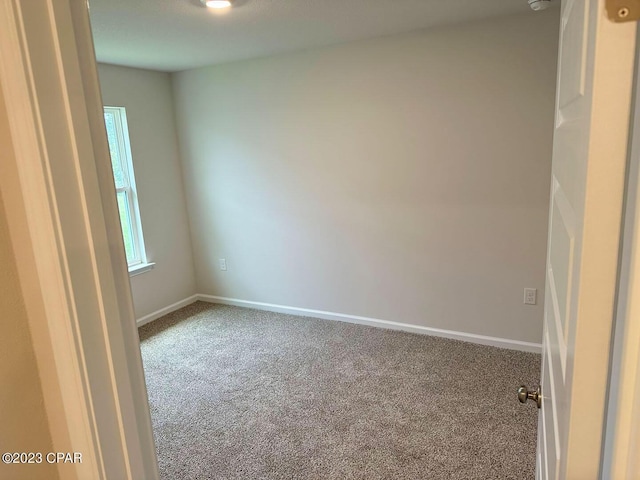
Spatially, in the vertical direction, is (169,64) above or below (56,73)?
above

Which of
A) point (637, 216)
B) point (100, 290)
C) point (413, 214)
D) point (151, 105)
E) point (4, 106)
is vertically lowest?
point (413, 214)

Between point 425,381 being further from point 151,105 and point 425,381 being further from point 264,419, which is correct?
point 151,105

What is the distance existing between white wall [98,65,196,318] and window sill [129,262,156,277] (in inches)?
1.8

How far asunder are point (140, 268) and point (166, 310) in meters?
0.56

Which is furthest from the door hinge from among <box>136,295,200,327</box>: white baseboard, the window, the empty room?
<box>136,295,200,327</box>: white baseboard

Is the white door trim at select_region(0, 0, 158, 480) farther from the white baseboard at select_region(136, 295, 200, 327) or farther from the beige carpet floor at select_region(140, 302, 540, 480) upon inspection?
the white baseboard at select_region(136, 295, 200, 327)

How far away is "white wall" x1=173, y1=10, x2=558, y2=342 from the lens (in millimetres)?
2900

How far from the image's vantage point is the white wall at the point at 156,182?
3.82m

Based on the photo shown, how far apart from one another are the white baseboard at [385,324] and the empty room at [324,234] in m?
0.02

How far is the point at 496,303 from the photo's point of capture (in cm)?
320

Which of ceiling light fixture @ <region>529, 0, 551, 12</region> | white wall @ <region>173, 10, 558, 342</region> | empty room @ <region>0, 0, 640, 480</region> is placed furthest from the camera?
white wall @ <region>173, 10, 558, 342</region>

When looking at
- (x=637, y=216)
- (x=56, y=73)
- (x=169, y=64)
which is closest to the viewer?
(x=637, y=216)

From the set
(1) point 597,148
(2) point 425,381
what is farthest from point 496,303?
(1) point 597,148

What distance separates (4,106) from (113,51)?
295cm
